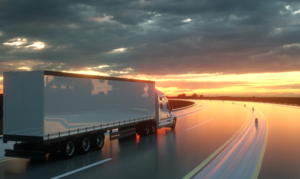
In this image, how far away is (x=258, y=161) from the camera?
374 inches

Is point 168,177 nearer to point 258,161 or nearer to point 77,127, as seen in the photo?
point 258,161

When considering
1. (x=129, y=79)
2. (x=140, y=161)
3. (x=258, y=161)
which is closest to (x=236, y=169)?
(x=258, y=161)

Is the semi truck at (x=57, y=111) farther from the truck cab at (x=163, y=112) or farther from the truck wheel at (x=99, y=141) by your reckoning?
the truck cab at (x=163, y=112)

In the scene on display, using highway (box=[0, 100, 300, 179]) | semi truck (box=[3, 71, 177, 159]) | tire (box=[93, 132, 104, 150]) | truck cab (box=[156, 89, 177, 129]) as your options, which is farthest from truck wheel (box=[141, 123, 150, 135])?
tire (box=[93, 132, 104, 150])

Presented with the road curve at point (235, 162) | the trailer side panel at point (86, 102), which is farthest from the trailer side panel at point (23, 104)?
the road curve at point (235, 162)

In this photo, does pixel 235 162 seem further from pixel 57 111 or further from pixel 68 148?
pixel 57 111

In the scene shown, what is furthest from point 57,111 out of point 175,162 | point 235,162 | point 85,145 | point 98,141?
point 235,162

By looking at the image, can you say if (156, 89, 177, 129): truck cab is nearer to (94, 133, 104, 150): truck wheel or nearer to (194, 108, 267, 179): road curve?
(194, 108, 267, 179): road curve

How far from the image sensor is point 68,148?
1066 cm

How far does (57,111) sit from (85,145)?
7.34ft

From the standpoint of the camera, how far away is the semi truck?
963 centimetres

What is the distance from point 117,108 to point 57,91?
4043mm

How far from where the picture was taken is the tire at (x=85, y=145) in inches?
439

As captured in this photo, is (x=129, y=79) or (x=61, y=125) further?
(x=129, y=79)
